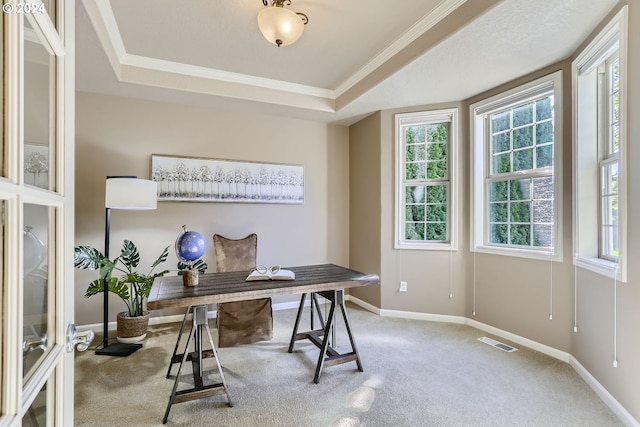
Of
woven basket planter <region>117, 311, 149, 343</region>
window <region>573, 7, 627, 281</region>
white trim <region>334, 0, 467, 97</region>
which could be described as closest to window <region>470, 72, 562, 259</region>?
window <region>573, 7, 627, 281</region>

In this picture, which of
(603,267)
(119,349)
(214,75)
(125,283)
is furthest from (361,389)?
(214,75)

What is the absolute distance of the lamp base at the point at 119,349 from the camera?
278 centimetres

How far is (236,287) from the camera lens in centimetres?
218

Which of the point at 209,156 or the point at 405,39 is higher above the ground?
the point at 405,39

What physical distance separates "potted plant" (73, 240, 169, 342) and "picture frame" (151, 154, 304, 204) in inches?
29.2

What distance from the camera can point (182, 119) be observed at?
3.69m

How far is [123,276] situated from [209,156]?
1.57 m

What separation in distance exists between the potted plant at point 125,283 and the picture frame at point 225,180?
0.74m

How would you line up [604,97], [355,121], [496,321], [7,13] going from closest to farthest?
[7,13] < [604,97] < [496,321] < [355,121]

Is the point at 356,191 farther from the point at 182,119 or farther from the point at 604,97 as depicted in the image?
the point at 604,97

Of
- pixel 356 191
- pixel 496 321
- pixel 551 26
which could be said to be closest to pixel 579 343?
pixel 496 321

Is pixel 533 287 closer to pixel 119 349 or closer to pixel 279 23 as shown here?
pixel 279 23

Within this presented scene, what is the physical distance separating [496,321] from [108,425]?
3341 millimetres

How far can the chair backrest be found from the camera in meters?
3.44
